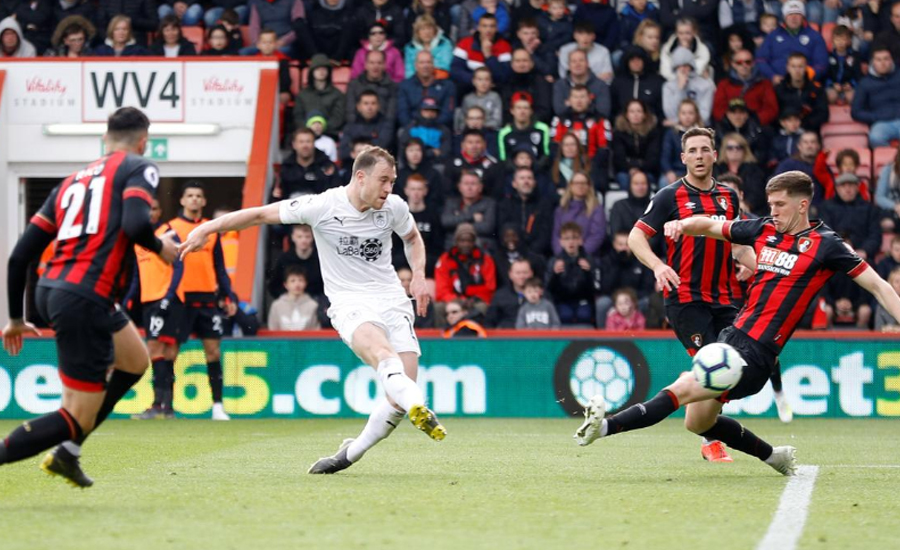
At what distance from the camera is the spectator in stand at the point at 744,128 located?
18.5m

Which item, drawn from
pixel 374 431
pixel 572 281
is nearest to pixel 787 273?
pixel 374 431

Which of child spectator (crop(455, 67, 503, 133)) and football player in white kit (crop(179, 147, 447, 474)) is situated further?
child spectator (crop(455, 67, 503, 133))

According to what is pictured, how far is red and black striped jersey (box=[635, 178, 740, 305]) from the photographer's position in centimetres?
1030

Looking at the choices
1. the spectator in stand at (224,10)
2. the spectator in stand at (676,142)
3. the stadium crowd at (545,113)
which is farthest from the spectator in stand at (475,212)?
the spectator in stand at (224,10)

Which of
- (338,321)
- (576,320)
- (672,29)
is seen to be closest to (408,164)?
(576,320)

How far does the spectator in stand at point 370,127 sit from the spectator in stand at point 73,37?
396 centimetres

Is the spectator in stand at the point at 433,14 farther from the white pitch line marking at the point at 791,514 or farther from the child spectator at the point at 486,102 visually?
the white pitch line marking at the point at 791,514

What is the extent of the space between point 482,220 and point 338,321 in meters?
8.64

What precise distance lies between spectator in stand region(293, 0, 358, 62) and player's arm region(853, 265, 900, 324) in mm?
12630

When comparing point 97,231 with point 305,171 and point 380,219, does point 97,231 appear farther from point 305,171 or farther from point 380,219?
point 305,171

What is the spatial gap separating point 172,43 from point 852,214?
29.7 feet

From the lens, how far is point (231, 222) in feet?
28.6

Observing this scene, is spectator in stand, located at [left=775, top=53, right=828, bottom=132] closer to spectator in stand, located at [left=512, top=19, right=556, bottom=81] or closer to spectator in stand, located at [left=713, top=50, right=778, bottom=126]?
spectator in stand, located at [left=713, top=50, right=778, bottom=126]

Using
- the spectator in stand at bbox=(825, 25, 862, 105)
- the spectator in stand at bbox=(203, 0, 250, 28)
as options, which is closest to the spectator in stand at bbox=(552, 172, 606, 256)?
the spectator in stand at bbox=(825, 25, 862, 105)
